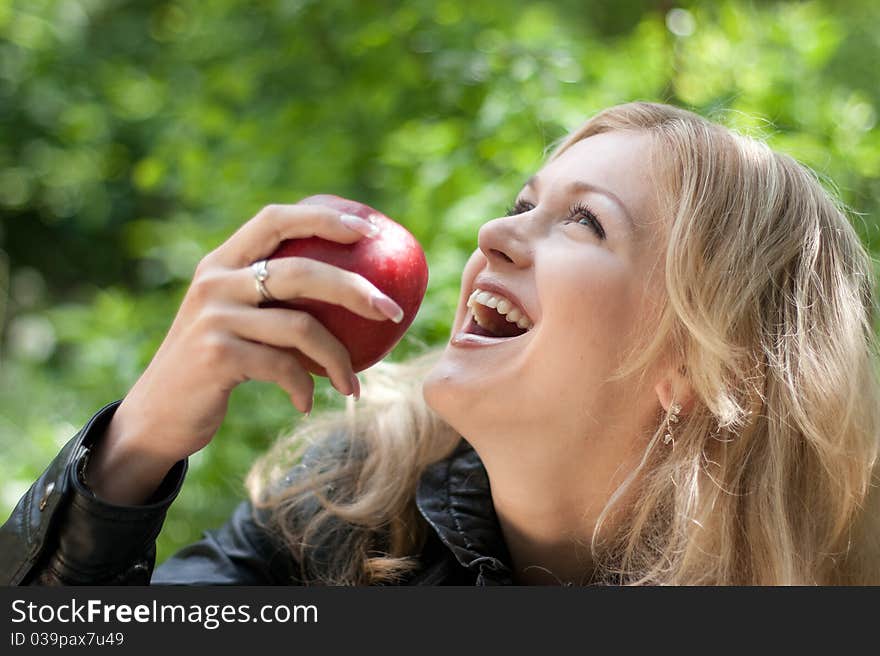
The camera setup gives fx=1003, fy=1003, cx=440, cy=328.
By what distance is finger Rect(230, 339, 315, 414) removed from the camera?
58.6 inches

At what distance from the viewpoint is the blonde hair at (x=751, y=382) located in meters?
1.69

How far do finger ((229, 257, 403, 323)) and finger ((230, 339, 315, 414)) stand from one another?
71mm

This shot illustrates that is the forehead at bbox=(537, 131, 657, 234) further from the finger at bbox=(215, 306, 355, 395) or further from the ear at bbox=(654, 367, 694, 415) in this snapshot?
the finger at bbox=(215, 306, 355, 395)

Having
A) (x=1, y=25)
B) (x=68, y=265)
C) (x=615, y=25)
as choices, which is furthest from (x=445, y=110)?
(x=68, y=265)

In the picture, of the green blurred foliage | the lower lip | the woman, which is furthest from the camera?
the green blurred foliage

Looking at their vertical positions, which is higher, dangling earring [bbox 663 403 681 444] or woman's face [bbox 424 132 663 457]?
woman's face [bbox 424 132 663 457]

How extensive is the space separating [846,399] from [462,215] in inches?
41.8

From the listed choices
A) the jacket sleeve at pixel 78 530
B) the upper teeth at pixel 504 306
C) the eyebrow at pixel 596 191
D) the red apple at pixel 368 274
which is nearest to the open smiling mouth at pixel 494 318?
the upper teeth at pixel 504 306

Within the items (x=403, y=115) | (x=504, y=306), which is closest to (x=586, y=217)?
(x=504, y=306)

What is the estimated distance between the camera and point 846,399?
1.72m

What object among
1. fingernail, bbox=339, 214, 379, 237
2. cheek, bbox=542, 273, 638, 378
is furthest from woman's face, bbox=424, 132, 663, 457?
fingernail, bbox=339, 214, 379, 237

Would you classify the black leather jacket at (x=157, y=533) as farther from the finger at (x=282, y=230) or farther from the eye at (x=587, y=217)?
the eye at (x=587, y=217)

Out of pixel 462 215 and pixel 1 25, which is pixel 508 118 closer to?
pixel 462 215

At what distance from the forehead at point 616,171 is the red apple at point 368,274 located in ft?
1.04
